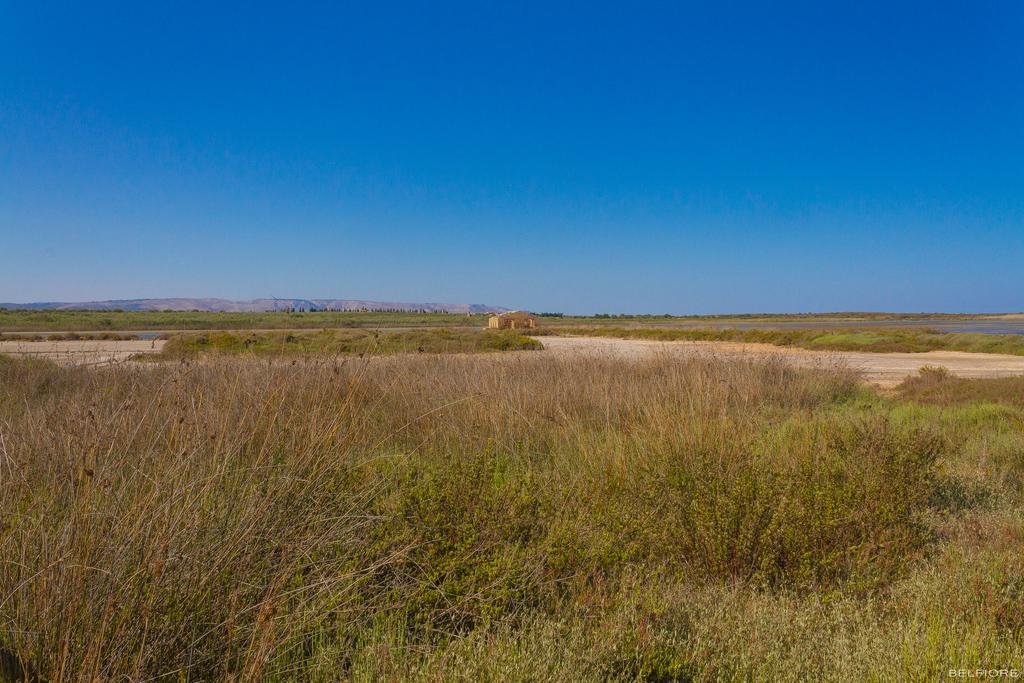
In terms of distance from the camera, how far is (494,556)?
332cm

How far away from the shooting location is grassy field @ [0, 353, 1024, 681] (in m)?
2.37

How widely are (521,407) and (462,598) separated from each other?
13.7 feet

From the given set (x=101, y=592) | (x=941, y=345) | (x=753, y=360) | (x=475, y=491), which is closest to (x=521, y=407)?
(x=475, y=491)

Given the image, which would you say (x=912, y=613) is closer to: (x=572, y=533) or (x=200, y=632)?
(x=572, y=533)

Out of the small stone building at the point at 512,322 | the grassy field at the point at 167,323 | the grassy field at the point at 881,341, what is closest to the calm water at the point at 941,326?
the grassy field at the point at 881,341

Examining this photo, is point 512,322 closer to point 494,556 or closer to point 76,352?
point 76,352

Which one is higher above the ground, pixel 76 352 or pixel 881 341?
pixel 76 352

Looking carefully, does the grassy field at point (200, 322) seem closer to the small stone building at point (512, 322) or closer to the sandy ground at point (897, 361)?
the small stone building at point (512, 322)

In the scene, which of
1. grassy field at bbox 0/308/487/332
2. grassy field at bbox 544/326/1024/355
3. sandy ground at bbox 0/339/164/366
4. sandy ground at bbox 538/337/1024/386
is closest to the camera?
sandy ground at bbox 0/339/164/366

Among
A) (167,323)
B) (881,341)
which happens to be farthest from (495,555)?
(167,323)

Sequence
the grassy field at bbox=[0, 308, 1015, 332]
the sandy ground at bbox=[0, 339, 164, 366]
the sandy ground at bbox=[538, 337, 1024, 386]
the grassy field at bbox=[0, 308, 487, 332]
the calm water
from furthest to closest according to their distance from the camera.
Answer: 1. the grassy field at bbox=[0, 308, 1015, 332]
2. the grassy field at bbox=[0, 308, 487, 332]
3. the calm water
4. the sandy ground at bbox=[538, 337, 1024, 386]
5. the sandy ground at bbox=[0, 339, 164, 366]

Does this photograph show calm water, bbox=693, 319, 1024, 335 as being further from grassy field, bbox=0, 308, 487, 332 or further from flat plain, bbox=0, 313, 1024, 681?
flat plain, bbox=0, 313, 1024, 681

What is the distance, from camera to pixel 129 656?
2.20 metres

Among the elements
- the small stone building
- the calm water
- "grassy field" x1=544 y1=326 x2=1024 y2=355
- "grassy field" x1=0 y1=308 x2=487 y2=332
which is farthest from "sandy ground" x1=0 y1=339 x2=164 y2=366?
the calm water
